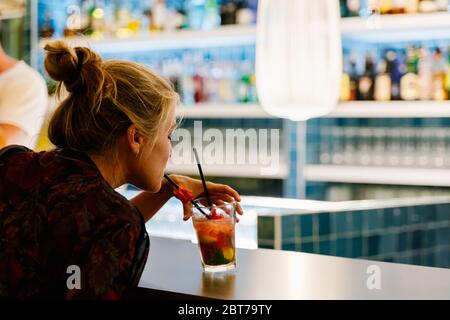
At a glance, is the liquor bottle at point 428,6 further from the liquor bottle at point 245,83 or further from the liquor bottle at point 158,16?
the liquor bottle at point 158,16

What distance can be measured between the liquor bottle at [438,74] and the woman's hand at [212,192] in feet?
7.20

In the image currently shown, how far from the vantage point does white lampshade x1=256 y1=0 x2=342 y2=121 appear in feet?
9.02

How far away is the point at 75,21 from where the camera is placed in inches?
167

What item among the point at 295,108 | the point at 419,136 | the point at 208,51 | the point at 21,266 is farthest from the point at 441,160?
the point at 21,266

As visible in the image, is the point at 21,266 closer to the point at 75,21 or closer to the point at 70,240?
the point at 70,240

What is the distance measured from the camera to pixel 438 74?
332cm

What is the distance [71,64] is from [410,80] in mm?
2508

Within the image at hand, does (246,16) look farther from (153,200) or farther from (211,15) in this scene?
(153,200)

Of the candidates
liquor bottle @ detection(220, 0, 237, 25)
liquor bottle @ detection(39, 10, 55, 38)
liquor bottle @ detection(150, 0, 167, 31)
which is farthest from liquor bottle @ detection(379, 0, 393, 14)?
liquor bottle @ detection(39, 10, 55, 38)

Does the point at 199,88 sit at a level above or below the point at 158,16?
below

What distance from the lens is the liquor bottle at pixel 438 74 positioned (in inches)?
129

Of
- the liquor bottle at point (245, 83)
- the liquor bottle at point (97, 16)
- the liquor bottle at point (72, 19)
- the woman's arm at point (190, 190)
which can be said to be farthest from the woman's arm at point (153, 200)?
the liquor bottle at point (72, 19)

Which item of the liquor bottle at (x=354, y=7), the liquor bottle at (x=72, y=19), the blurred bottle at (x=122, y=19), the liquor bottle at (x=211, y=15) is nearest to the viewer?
the liquor bottle at (x=354, y=7)

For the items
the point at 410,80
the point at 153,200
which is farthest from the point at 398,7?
the point at 153,200
